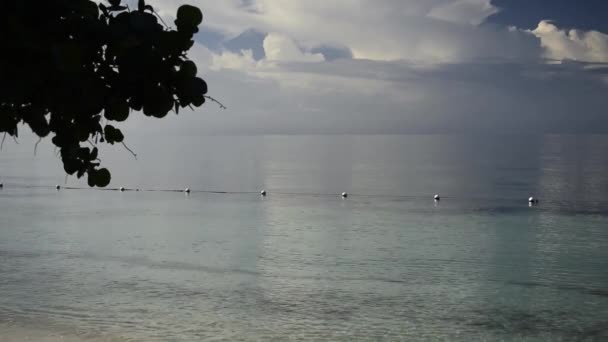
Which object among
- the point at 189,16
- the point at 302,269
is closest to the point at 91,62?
the point at 189,16

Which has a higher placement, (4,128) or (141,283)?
(4,128)

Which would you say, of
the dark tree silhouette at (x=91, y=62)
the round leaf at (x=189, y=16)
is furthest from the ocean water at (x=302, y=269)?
the round leaf at (x=189, y=16)

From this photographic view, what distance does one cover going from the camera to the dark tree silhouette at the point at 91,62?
13.1 ft

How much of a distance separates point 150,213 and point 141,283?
20712 mm

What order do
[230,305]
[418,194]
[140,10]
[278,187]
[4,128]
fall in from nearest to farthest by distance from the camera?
[140,10]
[4,128]
[230,305]
[418,194]
[278,187]

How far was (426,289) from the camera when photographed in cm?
2238

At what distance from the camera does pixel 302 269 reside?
2556cm

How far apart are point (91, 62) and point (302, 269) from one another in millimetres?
21883

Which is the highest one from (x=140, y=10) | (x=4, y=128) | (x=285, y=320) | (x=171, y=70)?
(x=140, y=10)

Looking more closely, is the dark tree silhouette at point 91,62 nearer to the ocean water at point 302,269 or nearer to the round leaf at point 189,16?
the round leaf at point 189,16

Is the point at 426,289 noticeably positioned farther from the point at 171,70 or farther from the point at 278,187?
the point at 278,187

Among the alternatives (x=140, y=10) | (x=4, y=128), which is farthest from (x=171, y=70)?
(x=4, y=128)

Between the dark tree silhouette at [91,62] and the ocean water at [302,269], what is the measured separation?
45.1 feet

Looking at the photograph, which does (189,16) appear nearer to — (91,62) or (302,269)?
(91,62)
